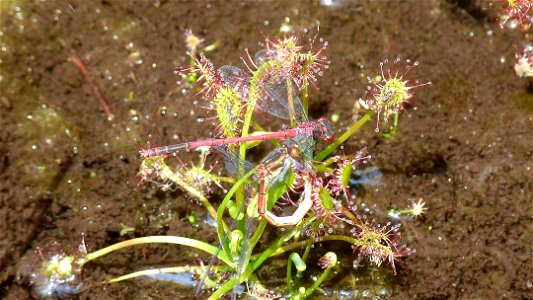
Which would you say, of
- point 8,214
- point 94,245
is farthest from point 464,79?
point 8,214

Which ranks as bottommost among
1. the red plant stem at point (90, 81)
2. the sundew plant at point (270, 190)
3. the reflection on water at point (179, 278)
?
the reflection on water at point (179, 278)

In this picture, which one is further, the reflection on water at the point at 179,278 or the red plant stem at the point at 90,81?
the red plant stem at the point at 90,81

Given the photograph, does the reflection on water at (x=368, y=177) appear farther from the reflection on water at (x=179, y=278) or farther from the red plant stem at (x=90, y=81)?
the red plant stem at (x=90, y=81)

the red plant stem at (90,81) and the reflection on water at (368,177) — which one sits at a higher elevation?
the red plant stem at (90,81)

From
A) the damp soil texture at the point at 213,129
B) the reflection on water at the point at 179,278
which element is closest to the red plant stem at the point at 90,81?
the damp soil texture at the point at 213,129

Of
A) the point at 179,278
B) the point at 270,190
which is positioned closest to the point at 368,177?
the point at 270,190

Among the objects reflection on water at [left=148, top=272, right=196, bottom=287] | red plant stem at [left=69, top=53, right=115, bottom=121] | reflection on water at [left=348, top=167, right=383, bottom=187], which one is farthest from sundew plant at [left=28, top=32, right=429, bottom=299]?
red plant stem at [left=69, top=53, right=115, bottom=121]

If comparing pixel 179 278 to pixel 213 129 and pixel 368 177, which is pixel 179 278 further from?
pixel 368 177

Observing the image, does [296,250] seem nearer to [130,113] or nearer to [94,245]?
[94,245]
